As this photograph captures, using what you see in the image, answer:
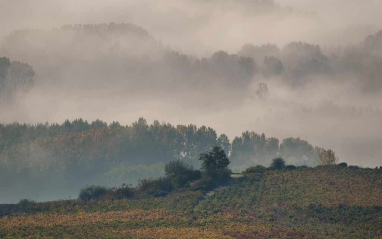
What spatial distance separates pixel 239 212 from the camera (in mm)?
144750

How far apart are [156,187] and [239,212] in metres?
32.2

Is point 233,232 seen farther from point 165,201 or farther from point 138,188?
point 138,188

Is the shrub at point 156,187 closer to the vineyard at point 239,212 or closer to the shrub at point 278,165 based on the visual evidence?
the vineyard at point 239,212

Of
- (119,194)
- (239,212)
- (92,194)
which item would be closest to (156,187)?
(119,194)

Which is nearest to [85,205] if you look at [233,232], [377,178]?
[233,232]

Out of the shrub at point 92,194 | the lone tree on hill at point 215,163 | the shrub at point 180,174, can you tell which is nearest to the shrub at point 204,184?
the shrub at point 180,174

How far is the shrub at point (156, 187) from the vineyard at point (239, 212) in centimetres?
470

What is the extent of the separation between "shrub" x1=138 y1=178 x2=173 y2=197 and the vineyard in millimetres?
4699

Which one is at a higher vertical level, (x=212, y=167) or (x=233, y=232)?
(x=212, y=167)

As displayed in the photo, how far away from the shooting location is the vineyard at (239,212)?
128625 mm

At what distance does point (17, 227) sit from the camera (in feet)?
446

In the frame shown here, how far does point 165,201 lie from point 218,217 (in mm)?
19666

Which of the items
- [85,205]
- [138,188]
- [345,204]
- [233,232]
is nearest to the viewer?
[233,232]

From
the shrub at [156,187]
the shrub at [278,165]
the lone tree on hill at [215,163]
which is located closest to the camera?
the shrub at [156,187]
